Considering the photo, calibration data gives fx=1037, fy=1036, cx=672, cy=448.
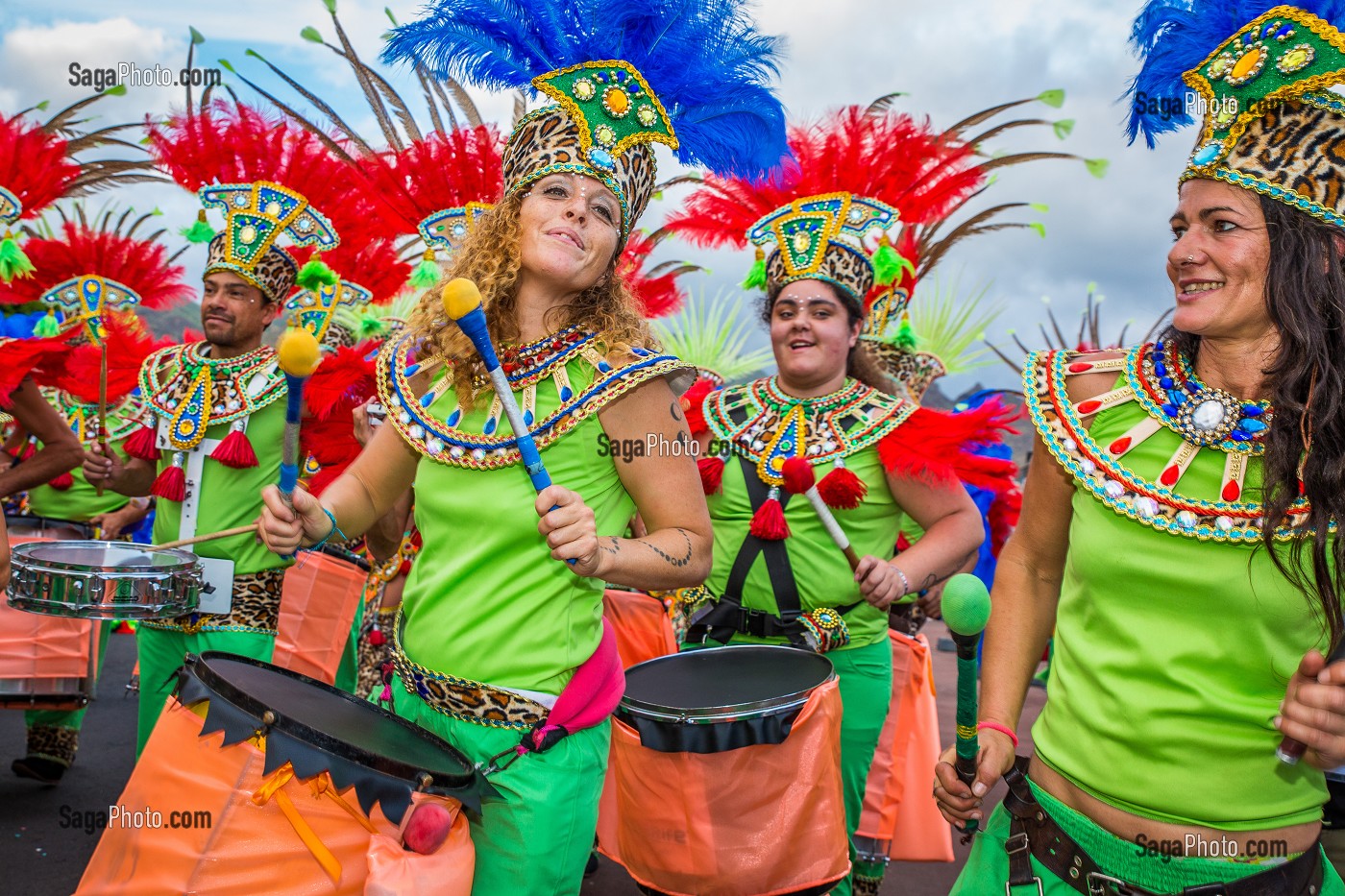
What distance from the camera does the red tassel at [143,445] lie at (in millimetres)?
4266

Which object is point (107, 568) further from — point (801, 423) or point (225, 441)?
point (801, 423)

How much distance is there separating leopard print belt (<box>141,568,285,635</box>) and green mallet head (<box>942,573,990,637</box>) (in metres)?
3.09

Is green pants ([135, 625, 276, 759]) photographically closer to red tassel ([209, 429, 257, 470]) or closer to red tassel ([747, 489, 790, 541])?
red tassel ([209, 429, 257, 470])

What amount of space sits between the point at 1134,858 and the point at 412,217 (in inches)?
148

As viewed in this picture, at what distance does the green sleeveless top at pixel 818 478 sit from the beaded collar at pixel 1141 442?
1593 millimetres

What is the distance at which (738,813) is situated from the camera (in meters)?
2.50

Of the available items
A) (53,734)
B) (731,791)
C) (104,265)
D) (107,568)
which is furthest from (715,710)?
(104,265)

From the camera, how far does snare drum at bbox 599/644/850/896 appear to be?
2.49m

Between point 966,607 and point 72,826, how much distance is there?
4740mm

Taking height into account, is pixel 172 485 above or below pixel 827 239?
below

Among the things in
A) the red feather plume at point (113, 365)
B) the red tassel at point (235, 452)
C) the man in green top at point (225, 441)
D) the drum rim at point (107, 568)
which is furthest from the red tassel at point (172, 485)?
the red feather plume at point (113, 365)

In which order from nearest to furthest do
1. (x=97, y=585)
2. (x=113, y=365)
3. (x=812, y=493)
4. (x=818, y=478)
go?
(x=97, y=585)
(x=812, y=493)
(x=818, y=478)
(x=113, y=365)

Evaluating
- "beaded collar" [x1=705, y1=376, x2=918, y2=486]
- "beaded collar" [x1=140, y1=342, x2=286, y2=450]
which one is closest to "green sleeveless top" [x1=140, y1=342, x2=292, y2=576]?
"beaded collar" [x1=140, y1=342, x2=286, y2=450]

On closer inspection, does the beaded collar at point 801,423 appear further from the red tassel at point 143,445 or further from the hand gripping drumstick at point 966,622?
the red tassel at point 143,445
